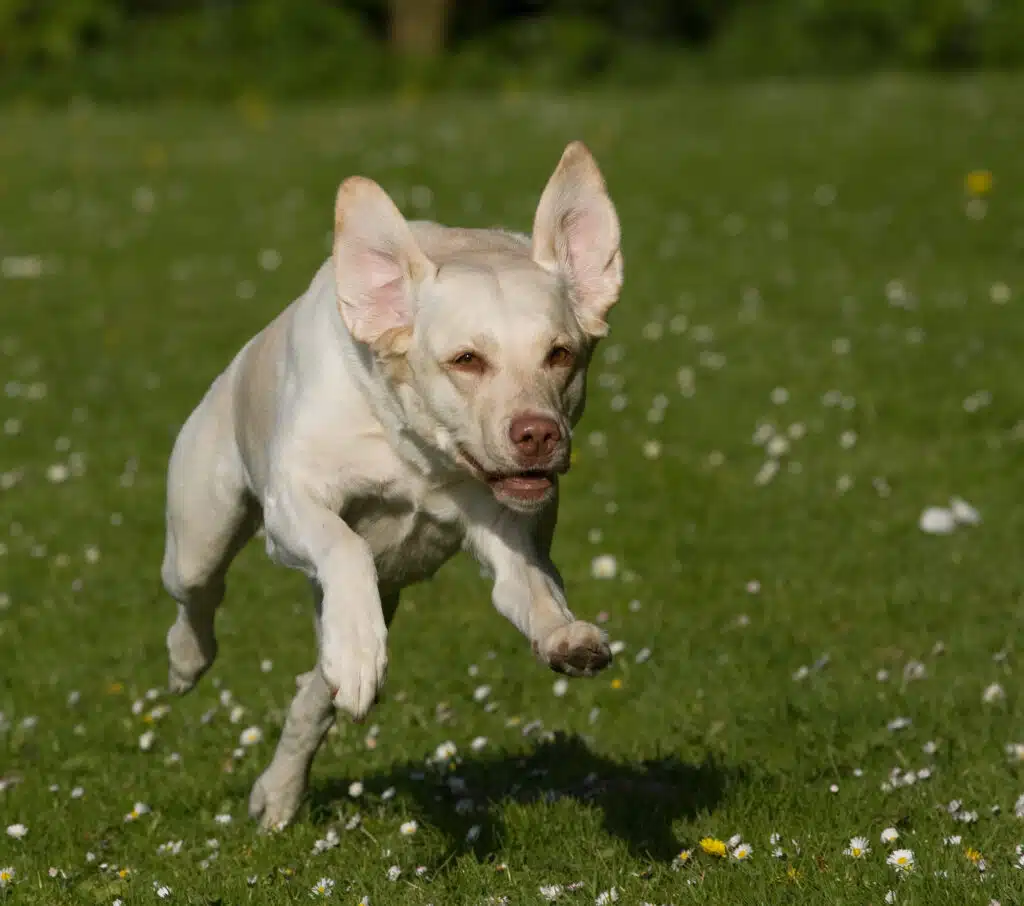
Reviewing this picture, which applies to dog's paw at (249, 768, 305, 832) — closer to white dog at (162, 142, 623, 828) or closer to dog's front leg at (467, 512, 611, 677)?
white dog at (162, 142, 623, 828)

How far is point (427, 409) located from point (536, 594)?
1.90 feet

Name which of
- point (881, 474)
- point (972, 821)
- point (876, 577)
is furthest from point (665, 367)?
point (972, 821)

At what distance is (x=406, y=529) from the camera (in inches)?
207

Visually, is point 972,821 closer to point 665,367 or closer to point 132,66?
point 665,367

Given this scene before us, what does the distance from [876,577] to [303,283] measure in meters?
7.38

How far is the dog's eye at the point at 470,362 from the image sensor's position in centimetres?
478

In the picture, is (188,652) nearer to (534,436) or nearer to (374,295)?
(374,295)

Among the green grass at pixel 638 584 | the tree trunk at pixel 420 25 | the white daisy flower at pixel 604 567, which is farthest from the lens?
the tree trunk at pixel 420 25

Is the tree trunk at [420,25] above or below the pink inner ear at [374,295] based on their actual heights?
below

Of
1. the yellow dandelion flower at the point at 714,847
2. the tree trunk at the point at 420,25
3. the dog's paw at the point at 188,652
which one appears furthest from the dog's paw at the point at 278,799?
the tree trunk at the point at 420,25

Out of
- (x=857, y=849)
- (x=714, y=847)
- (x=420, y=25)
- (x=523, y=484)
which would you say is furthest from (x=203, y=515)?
(x=420, y=25)

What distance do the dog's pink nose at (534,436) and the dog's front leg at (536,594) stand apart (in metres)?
0.43

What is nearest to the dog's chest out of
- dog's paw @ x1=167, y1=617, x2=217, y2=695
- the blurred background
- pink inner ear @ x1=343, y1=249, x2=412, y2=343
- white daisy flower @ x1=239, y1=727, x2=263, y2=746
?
pink inner ear @ x1=343, y1=249, x2=412, y2=343

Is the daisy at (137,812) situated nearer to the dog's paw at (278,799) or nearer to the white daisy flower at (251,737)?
the dog's paw at (278,799)
